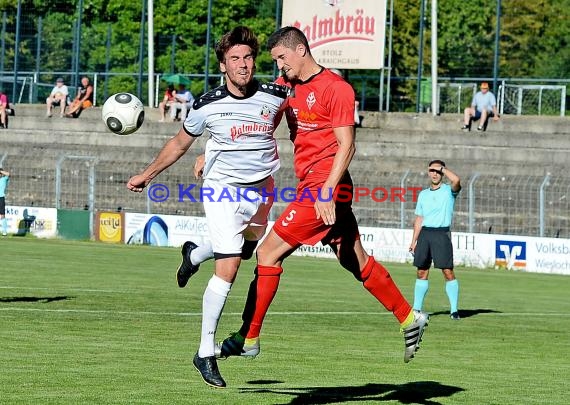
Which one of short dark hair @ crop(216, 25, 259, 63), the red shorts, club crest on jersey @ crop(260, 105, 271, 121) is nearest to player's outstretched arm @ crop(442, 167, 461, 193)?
the red shorts

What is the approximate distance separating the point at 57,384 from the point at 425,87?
117 ft

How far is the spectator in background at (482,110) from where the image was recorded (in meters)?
34.9

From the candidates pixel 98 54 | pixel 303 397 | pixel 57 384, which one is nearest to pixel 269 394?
pixel 303 397

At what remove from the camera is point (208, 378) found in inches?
340

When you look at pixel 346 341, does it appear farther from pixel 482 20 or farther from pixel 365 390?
pixel 482 20

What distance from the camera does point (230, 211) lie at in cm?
891

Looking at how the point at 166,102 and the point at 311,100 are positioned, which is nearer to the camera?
the point at 311,100

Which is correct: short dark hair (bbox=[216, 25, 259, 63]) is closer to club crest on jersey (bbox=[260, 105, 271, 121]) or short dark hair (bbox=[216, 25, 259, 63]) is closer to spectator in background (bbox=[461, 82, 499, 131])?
club crest on jersey (bbox=[260, 105, 271, 121])

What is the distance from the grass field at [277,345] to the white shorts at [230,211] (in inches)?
45.4

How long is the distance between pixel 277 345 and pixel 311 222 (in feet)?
13.6

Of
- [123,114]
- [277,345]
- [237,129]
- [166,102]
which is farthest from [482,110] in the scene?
[237,129]

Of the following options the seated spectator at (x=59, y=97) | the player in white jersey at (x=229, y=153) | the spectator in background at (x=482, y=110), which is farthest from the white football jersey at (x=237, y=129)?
the seated spectator at (x=59, y=97)

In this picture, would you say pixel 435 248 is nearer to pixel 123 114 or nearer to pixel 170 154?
pixel 123 114

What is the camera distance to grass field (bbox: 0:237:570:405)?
31.0 ft
